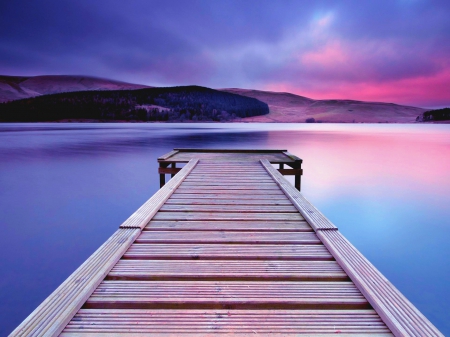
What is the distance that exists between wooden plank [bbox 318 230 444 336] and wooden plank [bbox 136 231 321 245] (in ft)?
0.99

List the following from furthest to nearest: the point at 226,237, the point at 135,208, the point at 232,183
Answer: the point at 135,208, the point at 232,183, the point at 226,237

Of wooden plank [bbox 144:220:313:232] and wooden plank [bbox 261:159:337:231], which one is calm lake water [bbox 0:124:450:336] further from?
wooden plank [bbox 144:220:313:232]

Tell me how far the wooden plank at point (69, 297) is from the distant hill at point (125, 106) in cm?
6339

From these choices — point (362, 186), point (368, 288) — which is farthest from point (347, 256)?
point (362, 186)

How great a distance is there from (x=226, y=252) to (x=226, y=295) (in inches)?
22.1

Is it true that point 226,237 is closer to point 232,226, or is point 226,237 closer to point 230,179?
point 232,226

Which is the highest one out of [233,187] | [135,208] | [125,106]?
[125,106]

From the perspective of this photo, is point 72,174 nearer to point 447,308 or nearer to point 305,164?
point 305,164

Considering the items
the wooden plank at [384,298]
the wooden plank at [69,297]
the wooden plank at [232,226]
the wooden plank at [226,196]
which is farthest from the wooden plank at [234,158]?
the wooden plank at [384,298]

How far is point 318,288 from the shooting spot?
1.72 metres

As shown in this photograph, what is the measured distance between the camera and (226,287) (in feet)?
5.62

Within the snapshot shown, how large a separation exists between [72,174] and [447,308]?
38.4 ft

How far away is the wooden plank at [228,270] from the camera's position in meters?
1.83

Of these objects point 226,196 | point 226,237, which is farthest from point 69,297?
point 226,196
